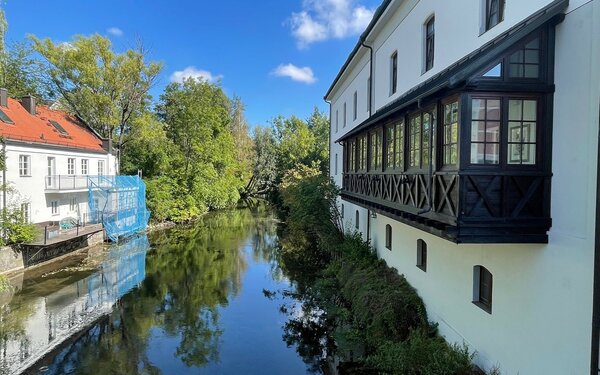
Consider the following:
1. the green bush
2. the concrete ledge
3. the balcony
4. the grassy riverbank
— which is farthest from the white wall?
the green bush

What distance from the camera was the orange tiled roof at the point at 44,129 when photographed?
20.8 metres

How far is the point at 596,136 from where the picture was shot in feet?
16.4

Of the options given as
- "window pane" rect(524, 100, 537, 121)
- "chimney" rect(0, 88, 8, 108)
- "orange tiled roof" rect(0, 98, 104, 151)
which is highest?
"chimney" rect(0, 88, 8, 108)

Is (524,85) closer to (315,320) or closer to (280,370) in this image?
(280,370)

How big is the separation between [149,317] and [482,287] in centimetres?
1057

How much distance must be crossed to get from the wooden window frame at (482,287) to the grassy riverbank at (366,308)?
0.95 metres

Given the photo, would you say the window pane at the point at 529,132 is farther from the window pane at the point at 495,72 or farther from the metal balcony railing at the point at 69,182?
the metal balcony railing at the point at 69,182

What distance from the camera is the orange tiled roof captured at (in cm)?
2077

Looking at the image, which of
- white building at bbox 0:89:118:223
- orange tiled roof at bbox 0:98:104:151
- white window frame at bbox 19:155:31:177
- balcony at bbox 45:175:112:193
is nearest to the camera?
white building at bbox 0:89:118:223

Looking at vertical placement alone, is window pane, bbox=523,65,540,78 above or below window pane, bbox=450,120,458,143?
above

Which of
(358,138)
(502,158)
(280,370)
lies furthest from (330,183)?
(502,158)

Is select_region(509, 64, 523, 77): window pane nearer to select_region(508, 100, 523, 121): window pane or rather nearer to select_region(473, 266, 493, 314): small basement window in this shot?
select_region(508, 100, 523, 121): window pane

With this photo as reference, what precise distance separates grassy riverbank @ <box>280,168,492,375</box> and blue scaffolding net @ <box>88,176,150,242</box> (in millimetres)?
11899

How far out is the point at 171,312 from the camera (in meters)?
13.8
